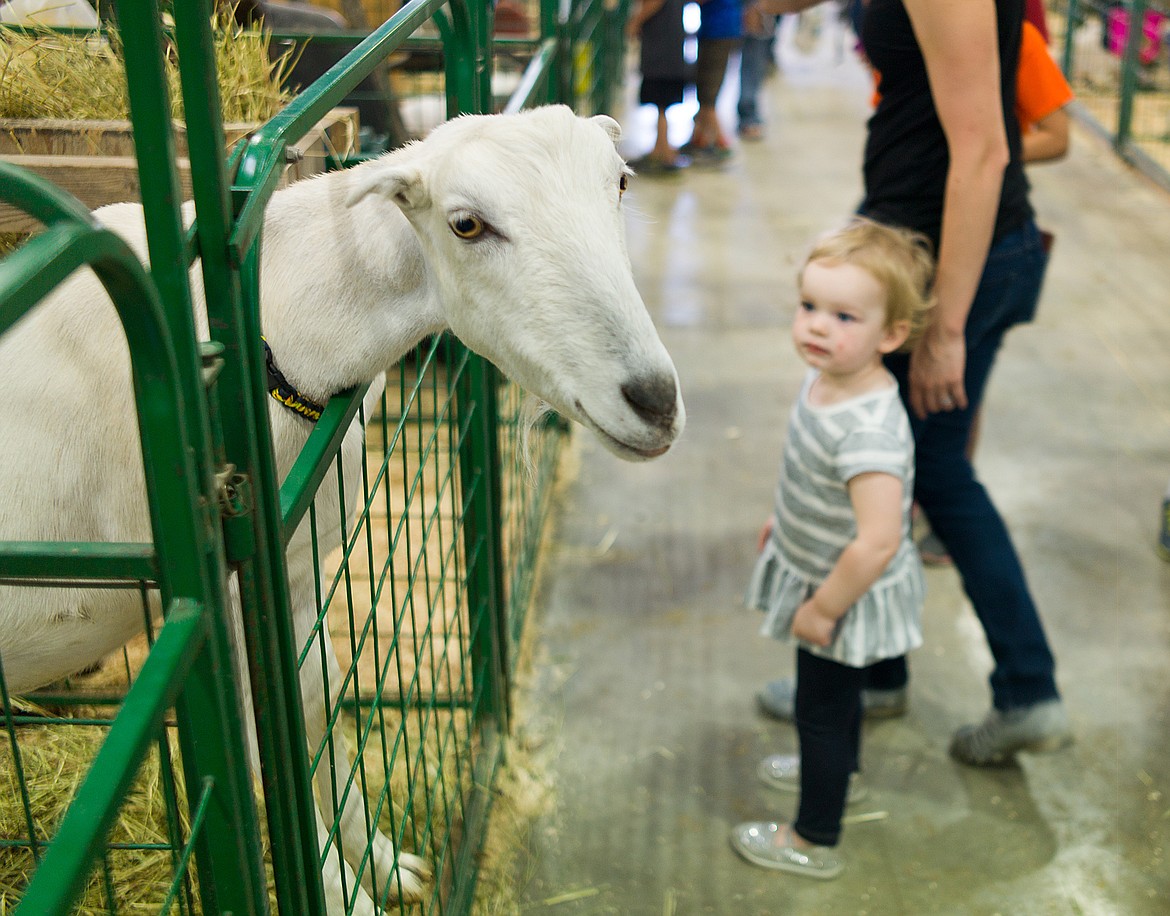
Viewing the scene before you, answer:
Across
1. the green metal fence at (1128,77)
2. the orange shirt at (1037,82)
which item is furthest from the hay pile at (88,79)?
the green metal fence at (1128,77)

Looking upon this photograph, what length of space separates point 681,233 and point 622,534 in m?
3.09

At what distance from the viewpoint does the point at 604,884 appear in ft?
7.33

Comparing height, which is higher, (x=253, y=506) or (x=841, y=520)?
(x=253, y=506)

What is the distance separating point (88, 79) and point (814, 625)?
59.8 inches

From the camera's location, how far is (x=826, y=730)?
2.14 m

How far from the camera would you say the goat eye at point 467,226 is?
51.8 inches

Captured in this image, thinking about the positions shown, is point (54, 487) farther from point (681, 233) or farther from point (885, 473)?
point (681, 233)

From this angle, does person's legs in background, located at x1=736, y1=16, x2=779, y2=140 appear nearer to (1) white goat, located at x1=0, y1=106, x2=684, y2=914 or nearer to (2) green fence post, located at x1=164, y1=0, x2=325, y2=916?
(1) white goat, located at x1=0, y1=106, x2=684, y2=914

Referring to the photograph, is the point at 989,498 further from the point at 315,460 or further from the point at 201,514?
the point at 201,514

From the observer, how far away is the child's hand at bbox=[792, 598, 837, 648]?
2.01 metres

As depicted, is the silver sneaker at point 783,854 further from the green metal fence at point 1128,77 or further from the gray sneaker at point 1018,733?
the green metal fence at point 1128,77

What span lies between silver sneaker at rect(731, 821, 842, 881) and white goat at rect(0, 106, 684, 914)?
3.69ft

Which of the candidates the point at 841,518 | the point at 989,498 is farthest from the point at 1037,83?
the point at 841,518

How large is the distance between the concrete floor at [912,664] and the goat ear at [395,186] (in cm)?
110
